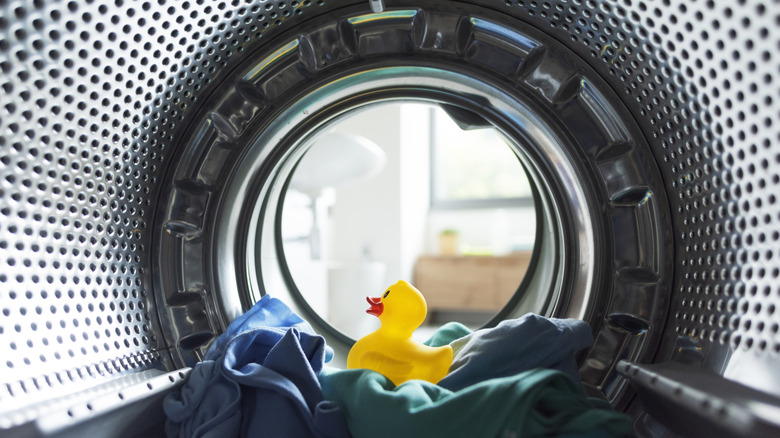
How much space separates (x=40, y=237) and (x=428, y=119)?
3434mm

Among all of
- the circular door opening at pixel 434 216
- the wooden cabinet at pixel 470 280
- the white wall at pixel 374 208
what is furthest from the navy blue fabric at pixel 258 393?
the white wall at pixel 374 208

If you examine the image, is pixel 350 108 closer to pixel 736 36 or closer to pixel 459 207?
pixel 736 36

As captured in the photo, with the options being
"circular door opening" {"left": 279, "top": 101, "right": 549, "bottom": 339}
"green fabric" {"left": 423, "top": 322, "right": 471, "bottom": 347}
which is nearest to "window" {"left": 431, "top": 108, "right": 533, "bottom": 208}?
"circular door opening" {"left": 279, "top": 101, "right": 549, "bottom": 339}

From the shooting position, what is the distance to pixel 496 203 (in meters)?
3.63

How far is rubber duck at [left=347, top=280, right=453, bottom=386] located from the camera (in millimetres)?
600

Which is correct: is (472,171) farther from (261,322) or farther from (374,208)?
(261,322)

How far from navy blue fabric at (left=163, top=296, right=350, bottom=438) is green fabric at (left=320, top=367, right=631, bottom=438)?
5 cm

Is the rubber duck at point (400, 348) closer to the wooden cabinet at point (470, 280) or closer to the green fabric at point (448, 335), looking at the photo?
the green fabric at point (448, 335)

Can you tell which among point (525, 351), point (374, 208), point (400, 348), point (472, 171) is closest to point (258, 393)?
point (400, 348)

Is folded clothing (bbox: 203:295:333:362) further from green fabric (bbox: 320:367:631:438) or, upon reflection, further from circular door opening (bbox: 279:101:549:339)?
circular door opening (bbox: 279:101:549:339)

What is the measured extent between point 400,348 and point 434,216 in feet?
10.6

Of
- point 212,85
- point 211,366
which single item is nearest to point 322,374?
point 211,366

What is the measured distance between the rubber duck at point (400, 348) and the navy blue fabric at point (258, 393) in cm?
6

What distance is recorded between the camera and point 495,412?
0.45 metres
